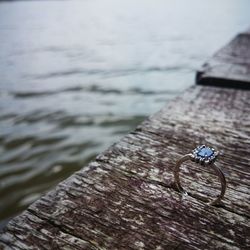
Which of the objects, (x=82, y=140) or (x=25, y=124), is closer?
(x=82, y=140)

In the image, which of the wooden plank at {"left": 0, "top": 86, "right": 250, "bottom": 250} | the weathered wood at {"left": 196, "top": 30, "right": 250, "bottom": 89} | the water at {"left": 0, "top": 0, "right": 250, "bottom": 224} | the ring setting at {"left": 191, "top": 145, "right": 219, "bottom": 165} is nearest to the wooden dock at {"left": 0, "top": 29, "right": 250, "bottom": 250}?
the wooden plank at {"left": 0, "top": 86, "right": 250, "bottom": 250}

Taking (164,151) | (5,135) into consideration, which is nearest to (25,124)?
(5,135)

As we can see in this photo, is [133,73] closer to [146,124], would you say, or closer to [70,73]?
[70,73]

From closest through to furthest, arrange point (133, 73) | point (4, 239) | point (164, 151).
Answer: point (4, 239), point (164, 151), point (133, 73)

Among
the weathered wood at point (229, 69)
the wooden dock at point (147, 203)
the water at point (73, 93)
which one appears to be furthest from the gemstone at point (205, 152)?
the water at point (73, 93)

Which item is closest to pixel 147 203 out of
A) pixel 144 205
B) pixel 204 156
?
pixel 144 205

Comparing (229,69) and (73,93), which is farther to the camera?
(73,93)

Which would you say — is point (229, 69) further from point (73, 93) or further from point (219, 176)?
point (73, 93)

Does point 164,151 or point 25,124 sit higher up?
point 164,151
